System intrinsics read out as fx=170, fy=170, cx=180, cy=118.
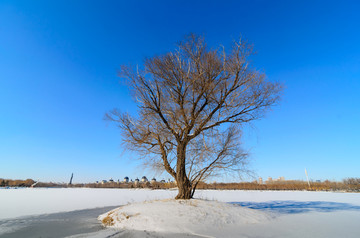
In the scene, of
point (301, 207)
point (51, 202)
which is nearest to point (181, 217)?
point (301, 207)

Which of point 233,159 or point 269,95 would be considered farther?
point 233,159

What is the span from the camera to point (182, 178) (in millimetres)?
7195

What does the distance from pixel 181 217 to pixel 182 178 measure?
2413 millimetres

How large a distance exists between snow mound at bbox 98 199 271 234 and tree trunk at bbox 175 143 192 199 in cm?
117

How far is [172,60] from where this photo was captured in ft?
24.9

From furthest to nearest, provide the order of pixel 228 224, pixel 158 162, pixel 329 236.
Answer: pixel 158 162 < pixel 228 224 < pixel 329 236

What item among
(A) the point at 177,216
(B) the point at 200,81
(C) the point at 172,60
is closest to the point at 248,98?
(B) the point at 200,81

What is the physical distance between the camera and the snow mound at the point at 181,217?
4393 millimetres

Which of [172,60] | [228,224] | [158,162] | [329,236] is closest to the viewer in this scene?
[329,236]

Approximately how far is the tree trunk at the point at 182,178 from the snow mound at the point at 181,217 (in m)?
1.17

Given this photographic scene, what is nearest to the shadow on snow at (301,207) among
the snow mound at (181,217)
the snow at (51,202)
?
the snow mound at (181,217)

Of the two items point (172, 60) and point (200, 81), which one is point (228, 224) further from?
point (172, 60)

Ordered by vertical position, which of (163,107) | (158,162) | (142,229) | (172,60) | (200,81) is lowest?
(142,229)

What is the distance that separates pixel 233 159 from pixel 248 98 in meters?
2.85
